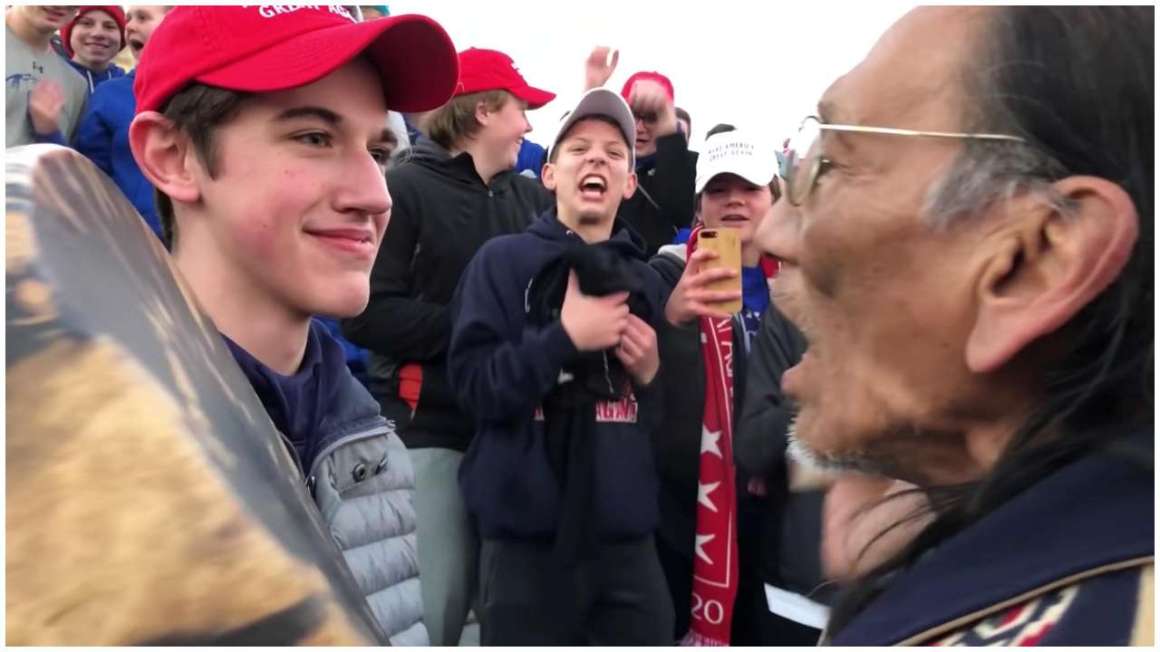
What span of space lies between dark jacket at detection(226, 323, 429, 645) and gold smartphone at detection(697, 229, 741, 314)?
1.36 m

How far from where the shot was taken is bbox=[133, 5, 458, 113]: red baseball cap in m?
1.61

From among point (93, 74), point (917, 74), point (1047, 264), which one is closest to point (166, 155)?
point (917, 74)

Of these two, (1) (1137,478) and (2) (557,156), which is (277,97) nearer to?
(1) (1137,478)

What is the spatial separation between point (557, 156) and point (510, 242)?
15.5 inches

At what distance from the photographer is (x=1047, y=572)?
87 centimetres

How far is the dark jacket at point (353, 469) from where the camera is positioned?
5.47ft

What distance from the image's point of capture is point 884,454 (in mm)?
1207

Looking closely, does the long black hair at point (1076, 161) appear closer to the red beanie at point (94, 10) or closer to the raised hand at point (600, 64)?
the raised hand at point (600, 64)

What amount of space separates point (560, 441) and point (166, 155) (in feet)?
5.21

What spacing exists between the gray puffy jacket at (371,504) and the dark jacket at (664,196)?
7.82 ft

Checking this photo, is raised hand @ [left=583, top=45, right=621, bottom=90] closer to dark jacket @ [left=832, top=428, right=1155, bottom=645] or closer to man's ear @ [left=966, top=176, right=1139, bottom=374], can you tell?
man's ear @ [left=966, top=176, right=1139, bottom=374]

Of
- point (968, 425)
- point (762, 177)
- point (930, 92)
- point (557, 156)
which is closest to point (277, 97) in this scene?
point (930, 92)

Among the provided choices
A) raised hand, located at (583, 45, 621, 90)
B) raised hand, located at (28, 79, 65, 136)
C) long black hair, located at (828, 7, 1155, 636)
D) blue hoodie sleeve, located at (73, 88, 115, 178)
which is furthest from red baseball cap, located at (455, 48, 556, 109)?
long black hair, located at (828, 7, 1155, 636)

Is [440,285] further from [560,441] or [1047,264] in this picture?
[1047,264]
